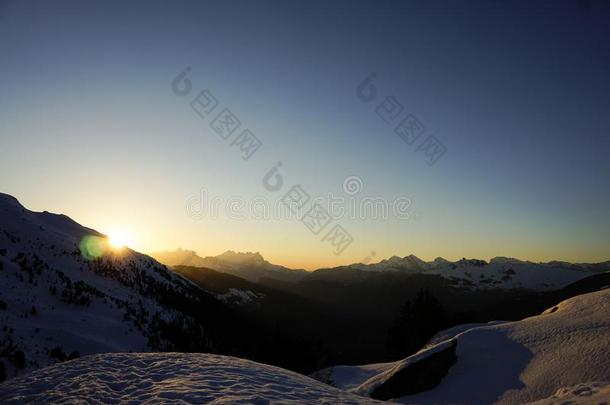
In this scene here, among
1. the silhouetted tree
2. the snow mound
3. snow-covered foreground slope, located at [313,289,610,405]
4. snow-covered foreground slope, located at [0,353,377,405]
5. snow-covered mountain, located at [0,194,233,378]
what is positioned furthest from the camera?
the silhouetted tree

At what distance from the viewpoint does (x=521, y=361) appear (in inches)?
766

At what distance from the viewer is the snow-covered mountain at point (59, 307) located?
63.6 ft

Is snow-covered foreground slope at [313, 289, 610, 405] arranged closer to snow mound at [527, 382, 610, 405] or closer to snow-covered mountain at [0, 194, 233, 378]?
snow mound at [527, 382, 610, 405]

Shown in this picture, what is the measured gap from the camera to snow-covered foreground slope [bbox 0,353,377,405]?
369 inches

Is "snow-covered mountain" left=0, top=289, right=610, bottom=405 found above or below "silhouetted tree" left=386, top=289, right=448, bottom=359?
above

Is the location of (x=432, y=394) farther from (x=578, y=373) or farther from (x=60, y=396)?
(x=60, y=396)

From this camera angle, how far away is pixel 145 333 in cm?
2994

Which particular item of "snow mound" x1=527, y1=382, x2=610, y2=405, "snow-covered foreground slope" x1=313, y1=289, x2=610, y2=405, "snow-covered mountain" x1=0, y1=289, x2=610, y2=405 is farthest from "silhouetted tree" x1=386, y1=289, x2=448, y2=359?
"snow mound" x1=527, y1=382, x2=610, y2=405

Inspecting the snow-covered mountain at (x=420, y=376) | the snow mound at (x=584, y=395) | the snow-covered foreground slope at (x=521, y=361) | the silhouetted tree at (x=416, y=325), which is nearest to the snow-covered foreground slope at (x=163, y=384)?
the snow-covered mountain at (x=420, y=376)

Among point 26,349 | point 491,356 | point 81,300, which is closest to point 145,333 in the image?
point 81,300

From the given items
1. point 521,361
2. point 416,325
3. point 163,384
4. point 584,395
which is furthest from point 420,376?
point 416,325

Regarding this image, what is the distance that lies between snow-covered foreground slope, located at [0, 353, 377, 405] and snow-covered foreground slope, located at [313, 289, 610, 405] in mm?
10746

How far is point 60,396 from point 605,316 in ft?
90.0

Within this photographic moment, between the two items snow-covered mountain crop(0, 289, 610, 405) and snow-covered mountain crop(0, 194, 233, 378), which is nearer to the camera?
snow-covered mountain crop(0, 289, 610, 405)
